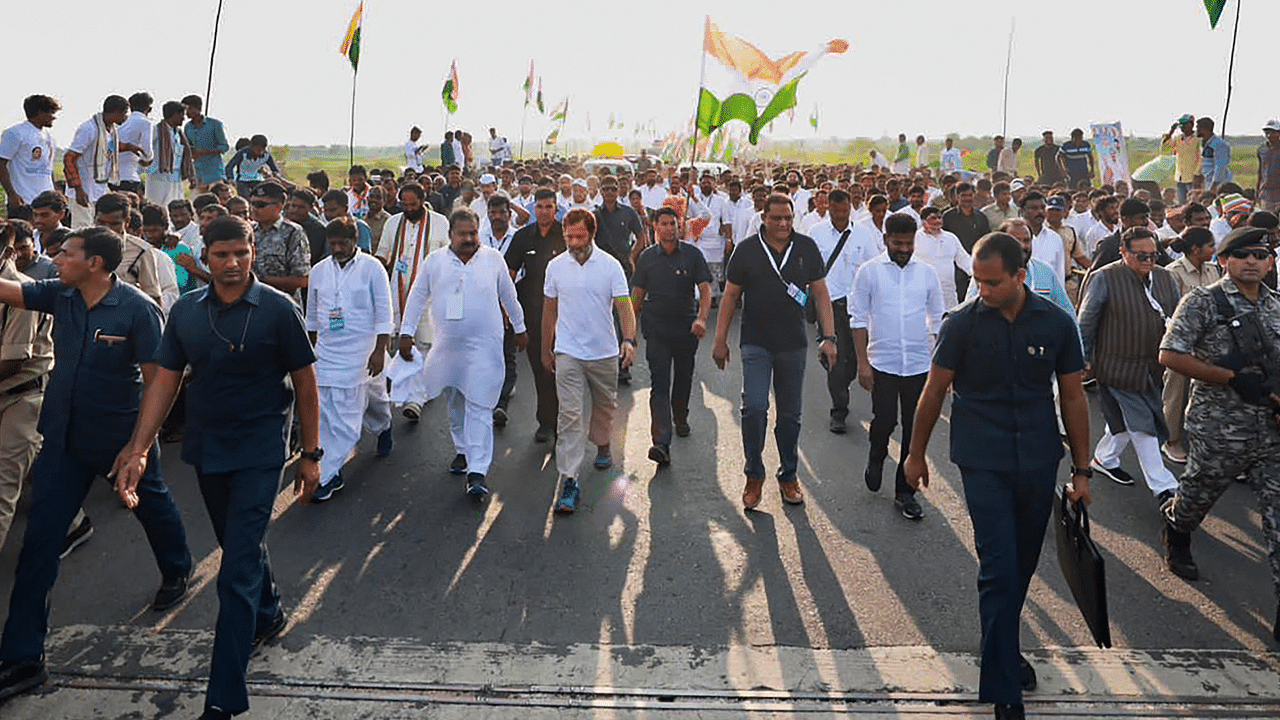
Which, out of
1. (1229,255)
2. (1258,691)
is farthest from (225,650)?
(1229,255)

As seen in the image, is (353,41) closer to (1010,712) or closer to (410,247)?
(410,247)

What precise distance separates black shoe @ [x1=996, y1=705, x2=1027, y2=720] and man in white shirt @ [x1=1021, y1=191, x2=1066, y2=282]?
5990 mm

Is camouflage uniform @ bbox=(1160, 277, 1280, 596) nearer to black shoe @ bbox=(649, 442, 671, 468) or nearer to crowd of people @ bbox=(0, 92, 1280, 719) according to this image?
crowd of people @ bbox=(0, 92, 1280, 719)

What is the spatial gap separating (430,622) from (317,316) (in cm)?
277

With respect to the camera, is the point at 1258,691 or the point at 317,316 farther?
the point at 317,316

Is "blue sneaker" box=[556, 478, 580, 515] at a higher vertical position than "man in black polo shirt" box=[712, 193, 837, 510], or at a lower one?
lower

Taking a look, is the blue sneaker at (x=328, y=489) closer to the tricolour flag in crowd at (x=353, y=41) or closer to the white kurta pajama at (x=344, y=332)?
the white kurta pajama at (x=344, y=332)

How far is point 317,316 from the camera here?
652 centimetres

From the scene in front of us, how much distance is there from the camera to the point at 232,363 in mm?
3861

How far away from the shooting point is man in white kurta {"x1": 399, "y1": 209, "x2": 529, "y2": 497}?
651cm

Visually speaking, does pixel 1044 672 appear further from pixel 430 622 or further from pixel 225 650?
pixel 225 650

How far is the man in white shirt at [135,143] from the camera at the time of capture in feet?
36.2

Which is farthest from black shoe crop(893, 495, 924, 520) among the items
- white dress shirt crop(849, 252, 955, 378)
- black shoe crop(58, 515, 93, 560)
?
black shoe crop(58, 515, 93, 560)

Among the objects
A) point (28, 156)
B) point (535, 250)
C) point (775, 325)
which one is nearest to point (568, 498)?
point (775, 325)
